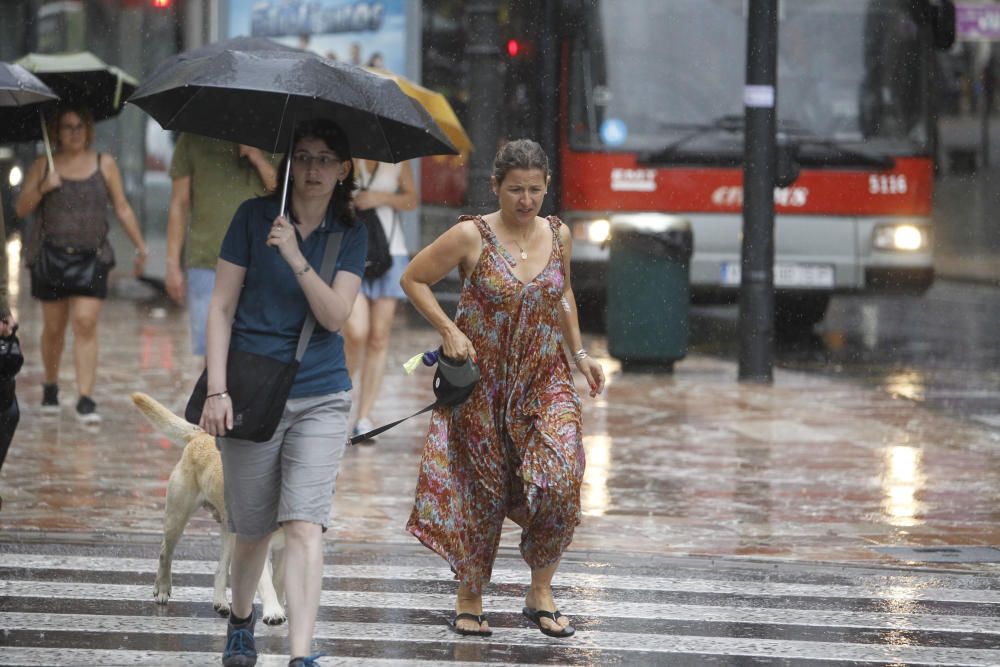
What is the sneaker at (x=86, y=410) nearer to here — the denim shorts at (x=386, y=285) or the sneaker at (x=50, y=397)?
the sneaker at (x=50, y=397)

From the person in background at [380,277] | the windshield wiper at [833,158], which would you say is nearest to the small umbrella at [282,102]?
the person in background at [380,277]

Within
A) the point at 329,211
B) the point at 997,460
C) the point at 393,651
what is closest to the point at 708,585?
the point at 393,651

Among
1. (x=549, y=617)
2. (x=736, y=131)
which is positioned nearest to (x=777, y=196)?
(x=736, y=131)

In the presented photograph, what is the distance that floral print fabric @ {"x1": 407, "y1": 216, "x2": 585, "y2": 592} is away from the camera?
240 inches

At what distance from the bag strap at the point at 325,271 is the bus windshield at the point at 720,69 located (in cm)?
1064

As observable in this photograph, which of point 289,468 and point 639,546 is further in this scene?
point 639,546

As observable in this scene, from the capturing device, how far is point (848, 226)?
15.9 m

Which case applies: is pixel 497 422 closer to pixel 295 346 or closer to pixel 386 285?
pixel 295 346

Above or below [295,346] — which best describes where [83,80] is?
above

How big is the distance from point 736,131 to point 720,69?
57 cm

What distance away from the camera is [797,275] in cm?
1579

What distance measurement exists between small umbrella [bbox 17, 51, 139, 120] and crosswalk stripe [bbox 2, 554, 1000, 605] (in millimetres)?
4422

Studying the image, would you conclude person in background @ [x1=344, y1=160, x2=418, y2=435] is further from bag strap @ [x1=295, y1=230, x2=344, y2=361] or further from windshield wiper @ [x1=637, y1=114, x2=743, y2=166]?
windshield wiper @ [x1=637, y1=114, x2=743, y2=166]

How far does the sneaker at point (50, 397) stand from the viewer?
11.2m
